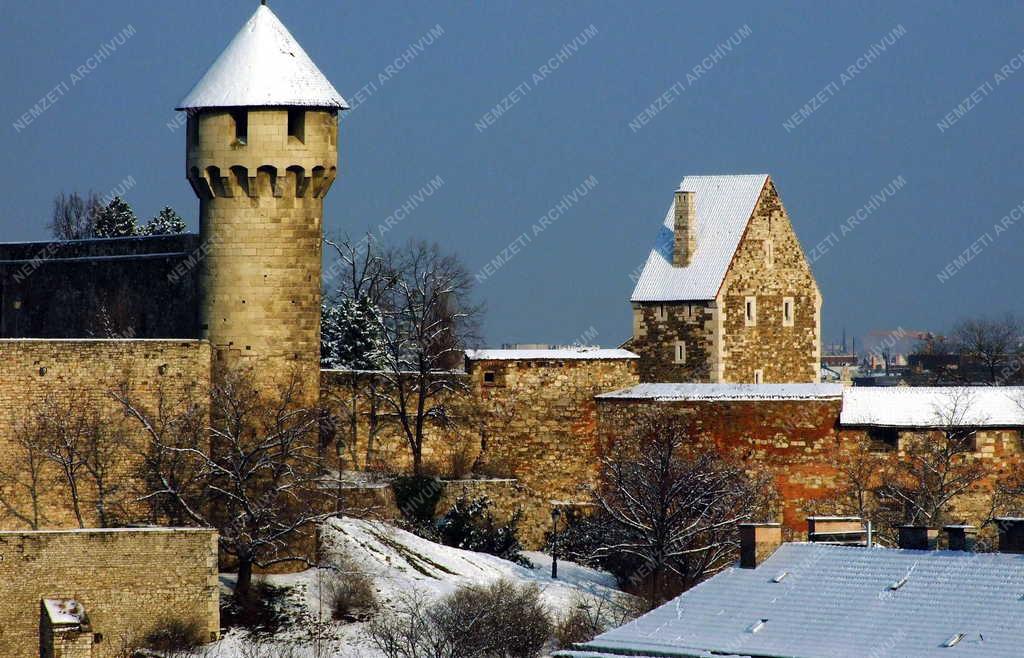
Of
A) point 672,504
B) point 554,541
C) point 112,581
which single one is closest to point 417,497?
point 554,541

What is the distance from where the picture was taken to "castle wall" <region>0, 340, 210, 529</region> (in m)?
49.2

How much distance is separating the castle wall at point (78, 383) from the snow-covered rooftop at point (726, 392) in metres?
12.4

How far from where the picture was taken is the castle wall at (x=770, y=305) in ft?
223

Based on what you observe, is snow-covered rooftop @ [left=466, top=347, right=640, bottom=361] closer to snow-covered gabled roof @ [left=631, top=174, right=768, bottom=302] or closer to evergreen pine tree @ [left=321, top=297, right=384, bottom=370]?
snow-covered gabled roof @ [left=631, top=174, right=768, bottom=302]

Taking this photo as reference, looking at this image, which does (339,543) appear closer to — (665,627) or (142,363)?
(142,363)

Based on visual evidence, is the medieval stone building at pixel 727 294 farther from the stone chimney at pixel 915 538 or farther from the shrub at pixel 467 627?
the stone chimney at pixel 915 538

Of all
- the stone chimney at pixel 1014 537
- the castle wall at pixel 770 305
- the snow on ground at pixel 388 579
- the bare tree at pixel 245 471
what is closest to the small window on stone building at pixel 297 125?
the bare tree at pixel 245 471

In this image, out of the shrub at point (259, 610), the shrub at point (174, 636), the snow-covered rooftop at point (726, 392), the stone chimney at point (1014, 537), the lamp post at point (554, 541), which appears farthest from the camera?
the snow-covered rooftop at point (726, 392)

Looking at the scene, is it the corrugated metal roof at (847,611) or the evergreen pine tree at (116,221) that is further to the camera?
the evergreen pine tree at (116,221)

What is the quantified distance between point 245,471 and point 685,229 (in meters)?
22.5

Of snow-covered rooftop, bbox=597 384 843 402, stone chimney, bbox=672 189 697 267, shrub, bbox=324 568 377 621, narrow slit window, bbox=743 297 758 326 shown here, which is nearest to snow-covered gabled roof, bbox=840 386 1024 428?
snow-covered rooftop, bbox=597 384 843 402

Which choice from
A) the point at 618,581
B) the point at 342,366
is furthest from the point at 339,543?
the point at 342,366

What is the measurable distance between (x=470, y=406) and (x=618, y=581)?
7061 millimetres

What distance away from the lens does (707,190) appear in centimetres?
6994
